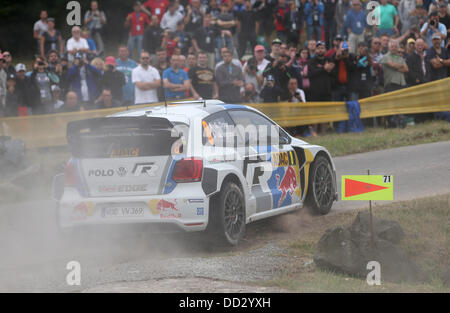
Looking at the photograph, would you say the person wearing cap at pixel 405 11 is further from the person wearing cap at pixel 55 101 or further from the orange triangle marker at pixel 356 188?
the orange triangle marker at pixel 356 188

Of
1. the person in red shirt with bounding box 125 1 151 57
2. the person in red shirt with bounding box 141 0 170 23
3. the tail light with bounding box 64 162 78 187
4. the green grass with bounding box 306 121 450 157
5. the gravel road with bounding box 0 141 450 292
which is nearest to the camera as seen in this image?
the gravel road with bounding box 0 141 450 292

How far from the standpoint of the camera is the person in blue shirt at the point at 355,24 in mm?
22188

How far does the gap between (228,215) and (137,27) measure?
14.5 meters

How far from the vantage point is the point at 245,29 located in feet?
75.6

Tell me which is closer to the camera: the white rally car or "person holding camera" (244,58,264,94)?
the white rally car

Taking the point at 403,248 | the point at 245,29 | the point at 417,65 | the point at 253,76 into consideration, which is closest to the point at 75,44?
the point at 253,76

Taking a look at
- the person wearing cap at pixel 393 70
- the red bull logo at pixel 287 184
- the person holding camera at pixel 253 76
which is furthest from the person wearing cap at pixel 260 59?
the red bull logo at pixel 287 184

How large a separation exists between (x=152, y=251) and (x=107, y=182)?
0.95m

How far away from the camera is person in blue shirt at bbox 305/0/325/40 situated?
23.4 metres

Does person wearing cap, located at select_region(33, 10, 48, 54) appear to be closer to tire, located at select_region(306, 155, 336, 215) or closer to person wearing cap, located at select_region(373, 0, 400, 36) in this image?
person wearing cap, located at select_region(373, 0, 400, 36)

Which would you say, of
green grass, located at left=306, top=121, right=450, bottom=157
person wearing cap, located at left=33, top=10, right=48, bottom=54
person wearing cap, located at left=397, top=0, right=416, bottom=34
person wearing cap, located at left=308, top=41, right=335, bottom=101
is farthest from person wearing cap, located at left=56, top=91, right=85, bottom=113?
person wearing cap, located at left=397, top=0, right=416, bottom=34

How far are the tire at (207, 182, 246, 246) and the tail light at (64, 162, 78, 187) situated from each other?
1.58 meters

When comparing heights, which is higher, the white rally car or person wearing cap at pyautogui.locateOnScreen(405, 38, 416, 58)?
person wearing cap at pyautogui.locateOnScreen(405, 38, 416, 58)

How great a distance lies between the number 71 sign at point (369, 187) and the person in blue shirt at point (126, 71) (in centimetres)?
1100
